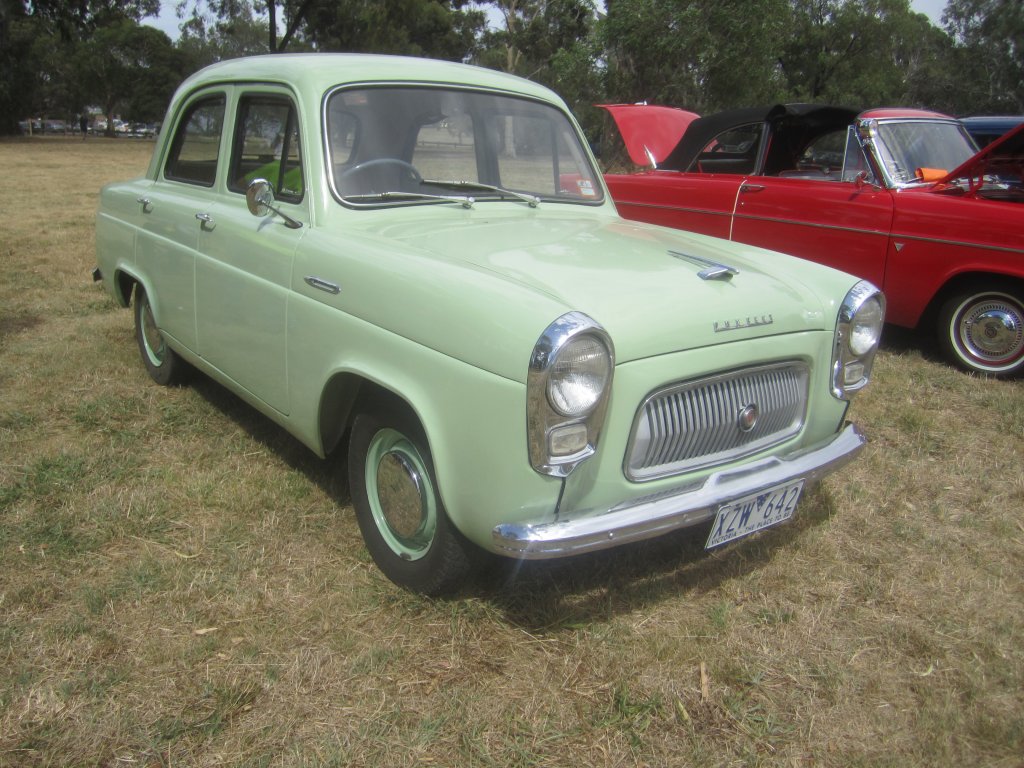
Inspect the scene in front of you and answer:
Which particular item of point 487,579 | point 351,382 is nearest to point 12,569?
point 351,382

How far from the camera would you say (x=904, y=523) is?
3.25m

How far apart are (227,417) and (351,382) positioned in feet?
5.39

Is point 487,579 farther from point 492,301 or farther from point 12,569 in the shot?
point 12,569

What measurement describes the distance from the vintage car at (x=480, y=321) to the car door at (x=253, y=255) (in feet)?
0.04

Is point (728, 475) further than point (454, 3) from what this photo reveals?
No

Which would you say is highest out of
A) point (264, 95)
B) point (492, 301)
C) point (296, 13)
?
point (296, 13)

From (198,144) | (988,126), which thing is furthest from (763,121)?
(988,126)

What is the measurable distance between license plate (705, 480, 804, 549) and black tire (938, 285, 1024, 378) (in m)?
3.17

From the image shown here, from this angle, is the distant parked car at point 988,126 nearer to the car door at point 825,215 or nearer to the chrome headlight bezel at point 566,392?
the car door at point 825,215

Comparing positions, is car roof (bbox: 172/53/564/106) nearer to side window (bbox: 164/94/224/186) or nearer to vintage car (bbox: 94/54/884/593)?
vintage car (bbox: 94/54/884/593)

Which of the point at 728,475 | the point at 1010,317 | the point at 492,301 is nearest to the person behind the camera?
the point at 492,301

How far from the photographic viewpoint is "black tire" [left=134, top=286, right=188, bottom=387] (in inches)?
171

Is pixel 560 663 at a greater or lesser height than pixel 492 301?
lesser

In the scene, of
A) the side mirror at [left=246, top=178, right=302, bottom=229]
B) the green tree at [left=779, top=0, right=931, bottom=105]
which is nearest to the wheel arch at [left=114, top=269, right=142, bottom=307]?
the side mirror at [left=246, top=178, right=302, bottom=229]
